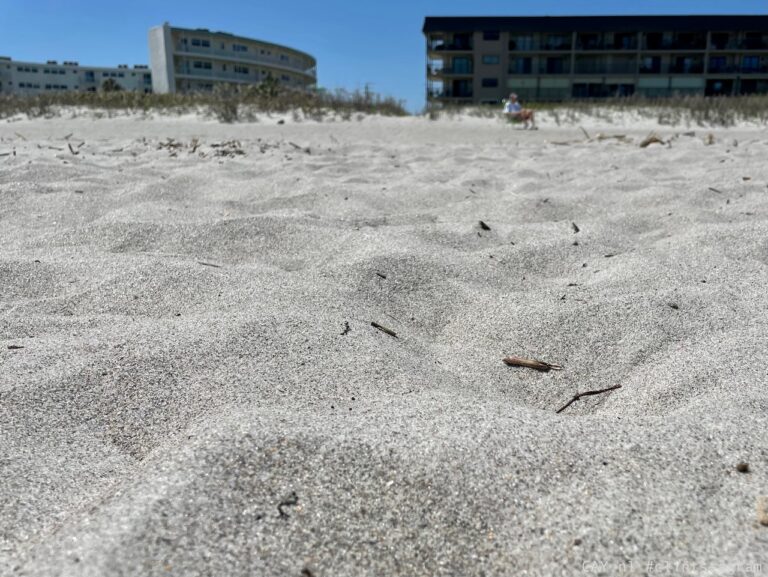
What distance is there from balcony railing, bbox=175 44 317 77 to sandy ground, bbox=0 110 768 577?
59.0 metres

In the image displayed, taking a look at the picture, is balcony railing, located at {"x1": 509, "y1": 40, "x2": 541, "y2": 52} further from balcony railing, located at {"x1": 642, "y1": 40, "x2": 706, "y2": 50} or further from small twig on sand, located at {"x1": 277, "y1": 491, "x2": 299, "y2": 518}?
small twig on sand, located at {"x1": 277, "y1": 491, "x2": 299, "y2": 518}

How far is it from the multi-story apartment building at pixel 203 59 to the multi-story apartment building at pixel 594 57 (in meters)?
18.2

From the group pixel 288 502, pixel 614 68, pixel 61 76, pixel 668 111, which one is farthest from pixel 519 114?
pixel 61 76

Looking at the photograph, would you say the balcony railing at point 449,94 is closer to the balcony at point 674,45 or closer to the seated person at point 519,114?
the balcony at point 674,45

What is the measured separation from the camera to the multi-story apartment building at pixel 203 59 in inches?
2153

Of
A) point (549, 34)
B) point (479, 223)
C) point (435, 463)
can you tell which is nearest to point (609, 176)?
point (479, 223)

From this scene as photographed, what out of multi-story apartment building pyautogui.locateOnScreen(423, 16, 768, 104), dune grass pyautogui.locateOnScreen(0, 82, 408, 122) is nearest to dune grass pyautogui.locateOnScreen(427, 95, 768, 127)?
dune grass pyautogui.locateOnScreen(0, 82, 408, 122)

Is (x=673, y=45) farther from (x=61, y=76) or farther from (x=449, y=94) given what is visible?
(x=61, y=76)

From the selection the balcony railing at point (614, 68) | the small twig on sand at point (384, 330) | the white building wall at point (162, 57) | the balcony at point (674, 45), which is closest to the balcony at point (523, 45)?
the balcony railing at point (614, 68)

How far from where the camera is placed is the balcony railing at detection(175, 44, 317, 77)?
185 feet

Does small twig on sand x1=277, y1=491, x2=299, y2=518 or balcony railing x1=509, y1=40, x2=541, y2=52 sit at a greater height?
balcony railing x1=509, y1=40, x2=541, y2=52

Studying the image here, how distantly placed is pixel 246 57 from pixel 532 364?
64.9m

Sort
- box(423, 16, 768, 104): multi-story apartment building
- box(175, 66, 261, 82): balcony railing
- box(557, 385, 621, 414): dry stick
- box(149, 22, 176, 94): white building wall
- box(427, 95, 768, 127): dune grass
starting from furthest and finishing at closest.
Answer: box(175, 66, 261, 82): balcony railing
box(149, 22, 176, 94): white building wall
box(423, 16, 768, 104): multi-story apartment building
box(427, 95, 768, 127): dune grass
box(557, 385, 621, 414): dry stick

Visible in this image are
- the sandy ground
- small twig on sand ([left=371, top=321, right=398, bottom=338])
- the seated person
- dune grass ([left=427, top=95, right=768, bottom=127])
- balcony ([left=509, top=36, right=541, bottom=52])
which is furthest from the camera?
balcony ([left=509, top=36, right=541, bottom=52])
